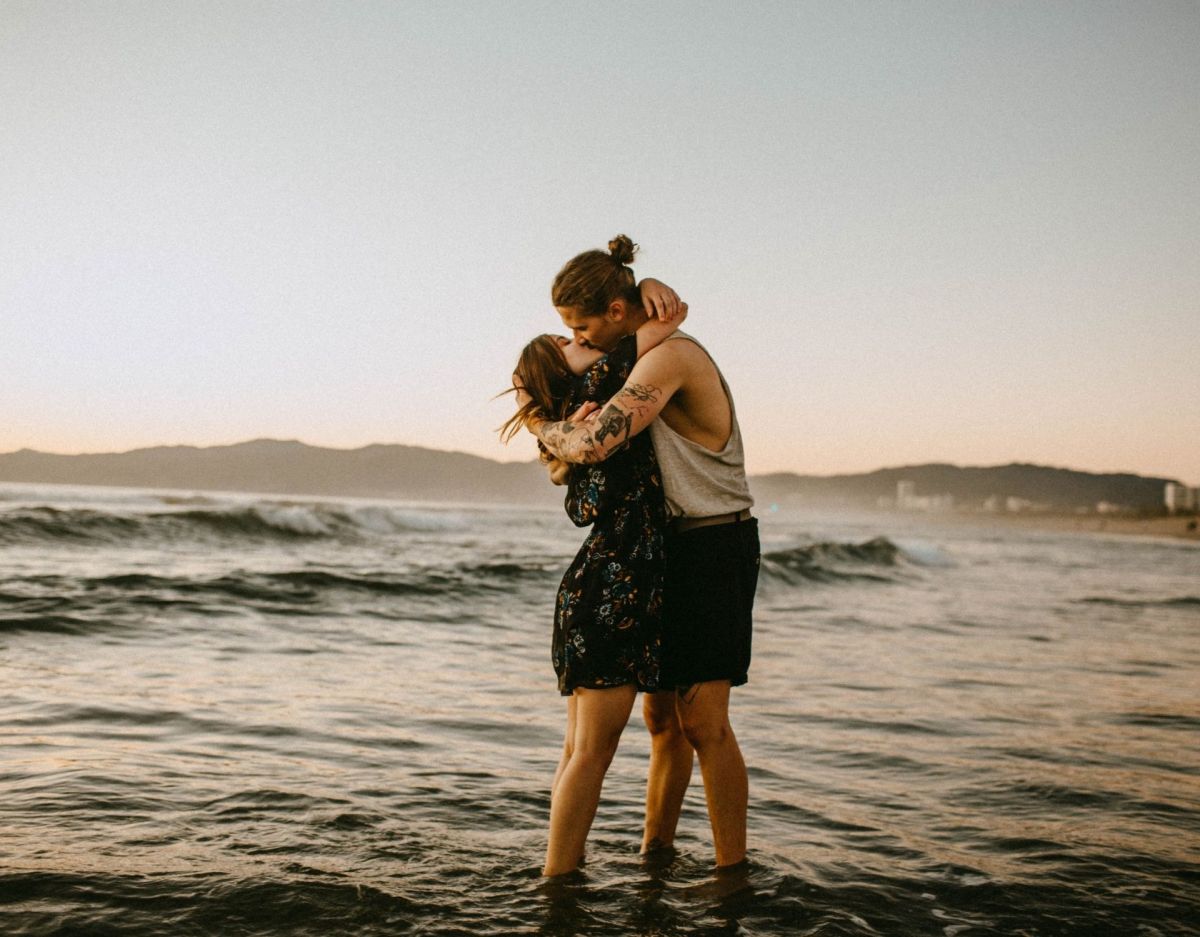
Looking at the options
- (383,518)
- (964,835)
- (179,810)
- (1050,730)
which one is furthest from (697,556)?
(383,518)

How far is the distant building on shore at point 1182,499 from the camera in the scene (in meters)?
85.1

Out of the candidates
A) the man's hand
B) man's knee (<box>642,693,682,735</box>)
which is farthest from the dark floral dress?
man's knee (<box>642,693,682,735</box>)

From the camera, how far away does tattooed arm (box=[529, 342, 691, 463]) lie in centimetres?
283

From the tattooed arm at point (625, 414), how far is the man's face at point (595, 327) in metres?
0.19

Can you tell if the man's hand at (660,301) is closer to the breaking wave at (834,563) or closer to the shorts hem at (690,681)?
the shorts hem at (690,681)

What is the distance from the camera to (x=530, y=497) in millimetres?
100625

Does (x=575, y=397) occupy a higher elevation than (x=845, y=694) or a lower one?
higher

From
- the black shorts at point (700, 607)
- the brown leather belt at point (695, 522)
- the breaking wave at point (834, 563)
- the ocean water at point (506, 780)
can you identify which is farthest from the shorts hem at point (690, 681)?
the breaking wave at point (834, 563)

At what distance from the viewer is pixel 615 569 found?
9.80 feet

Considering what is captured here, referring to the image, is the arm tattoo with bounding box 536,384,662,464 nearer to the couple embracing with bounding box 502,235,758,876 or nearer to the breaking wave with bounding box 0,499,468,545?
the couple embracing with bounding box 502,235,758,876

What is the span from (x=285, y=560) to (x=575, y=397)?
13471 millimetres

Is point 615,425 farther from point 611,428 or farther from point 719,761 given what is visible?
point 719,761

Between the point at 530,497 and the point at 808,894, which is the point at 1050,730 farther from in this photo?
the point at 530,497

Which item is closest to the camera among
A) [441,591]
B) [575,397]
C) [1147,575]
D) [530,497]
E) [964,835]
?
[575,397]
